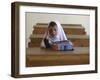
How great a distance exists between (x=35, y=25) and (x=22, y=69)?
34cm

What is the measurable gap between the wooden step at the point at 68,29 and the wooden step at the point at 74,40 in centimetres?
3

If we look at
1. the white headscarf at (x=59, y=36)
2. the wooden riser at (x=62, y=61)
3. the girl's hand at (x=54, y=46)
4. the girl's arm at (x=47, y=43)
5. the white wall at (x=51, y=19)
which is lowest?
the wooden riser at (x=62, y=61)

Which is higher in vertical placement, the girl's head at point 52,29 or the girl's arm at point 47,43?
the girl's head at point 52,29

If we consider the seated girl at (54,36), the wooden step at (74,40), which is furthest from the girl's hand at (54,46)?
the wooden step at (74,40)

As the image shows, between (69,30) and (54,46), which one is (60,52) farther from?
(69,30)

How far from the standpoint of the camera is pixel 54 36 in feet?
6.30

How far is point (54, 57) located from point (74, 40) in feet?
0.72

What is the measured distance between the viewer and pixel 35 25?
6.12 ft

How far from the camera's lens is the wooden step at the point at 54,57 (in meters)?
1.84

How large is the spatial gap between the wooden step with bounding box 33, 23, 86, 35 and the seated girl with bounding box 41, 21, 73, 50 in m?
0.03

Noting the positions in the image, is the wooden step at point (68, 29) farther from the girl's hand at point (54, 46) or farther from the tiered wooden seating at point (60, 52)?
the girl's hand at point (54, 46)

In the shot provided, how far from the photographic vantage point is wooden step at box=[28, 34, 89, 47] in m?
1.85

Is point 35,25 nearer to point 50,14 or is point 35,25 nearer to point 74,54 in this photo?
point 50,14

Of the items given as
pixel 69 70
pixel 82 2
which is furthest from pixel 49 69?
pixel 82 2
